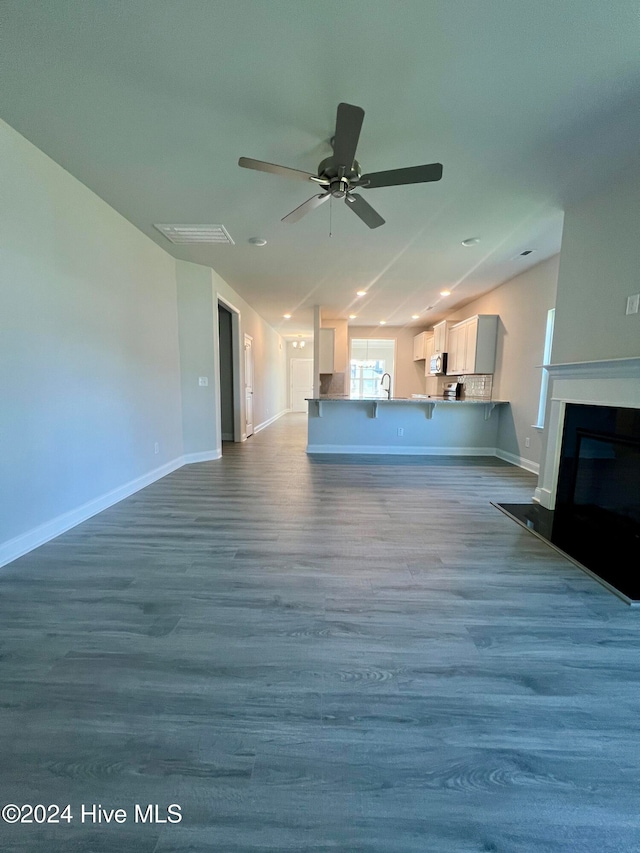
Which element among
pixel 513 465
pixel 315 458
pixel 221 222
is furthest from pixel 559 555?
pixel 221 222

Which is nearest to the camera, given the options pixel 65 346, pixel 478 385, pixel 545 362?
pixel 65 346

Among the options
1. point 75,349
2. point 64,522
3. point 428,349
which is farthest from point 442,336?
point 64,522

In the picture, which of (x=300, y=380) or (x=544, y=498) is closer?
(x=544, y=498)

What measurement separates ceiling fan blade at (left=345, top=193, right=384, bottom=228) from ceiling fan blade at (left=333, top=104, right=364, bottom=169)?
0.72 feet

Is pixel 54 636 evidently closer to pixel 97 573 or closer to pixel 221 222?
pixel 97 573

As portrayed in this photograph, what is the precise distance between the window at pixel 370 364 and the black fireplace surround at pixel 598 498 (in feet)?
24.0

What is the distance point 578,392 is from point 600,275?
98 centimetres

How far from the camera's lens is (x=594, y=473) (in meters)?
2.88

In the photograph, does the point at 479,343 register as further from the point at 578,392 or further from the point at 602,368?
the point at 602,368

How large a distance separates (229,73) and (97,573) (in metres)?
2.97

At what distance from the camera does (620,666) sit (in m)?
1.42

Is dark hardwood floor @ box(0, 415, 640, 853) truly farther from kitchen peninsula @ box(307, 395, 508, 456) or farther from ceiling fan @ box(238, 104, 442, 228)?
kitchen peninsula @ box(307, 395, 508, 456)

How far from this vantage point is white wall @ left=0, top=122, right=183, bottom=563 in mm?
2160

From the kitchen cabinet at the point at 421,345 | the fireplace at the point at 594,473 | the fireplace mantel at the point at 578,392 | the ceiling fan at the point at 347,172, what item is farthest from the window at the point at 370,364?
the ceiling fan at the point at 347,172
